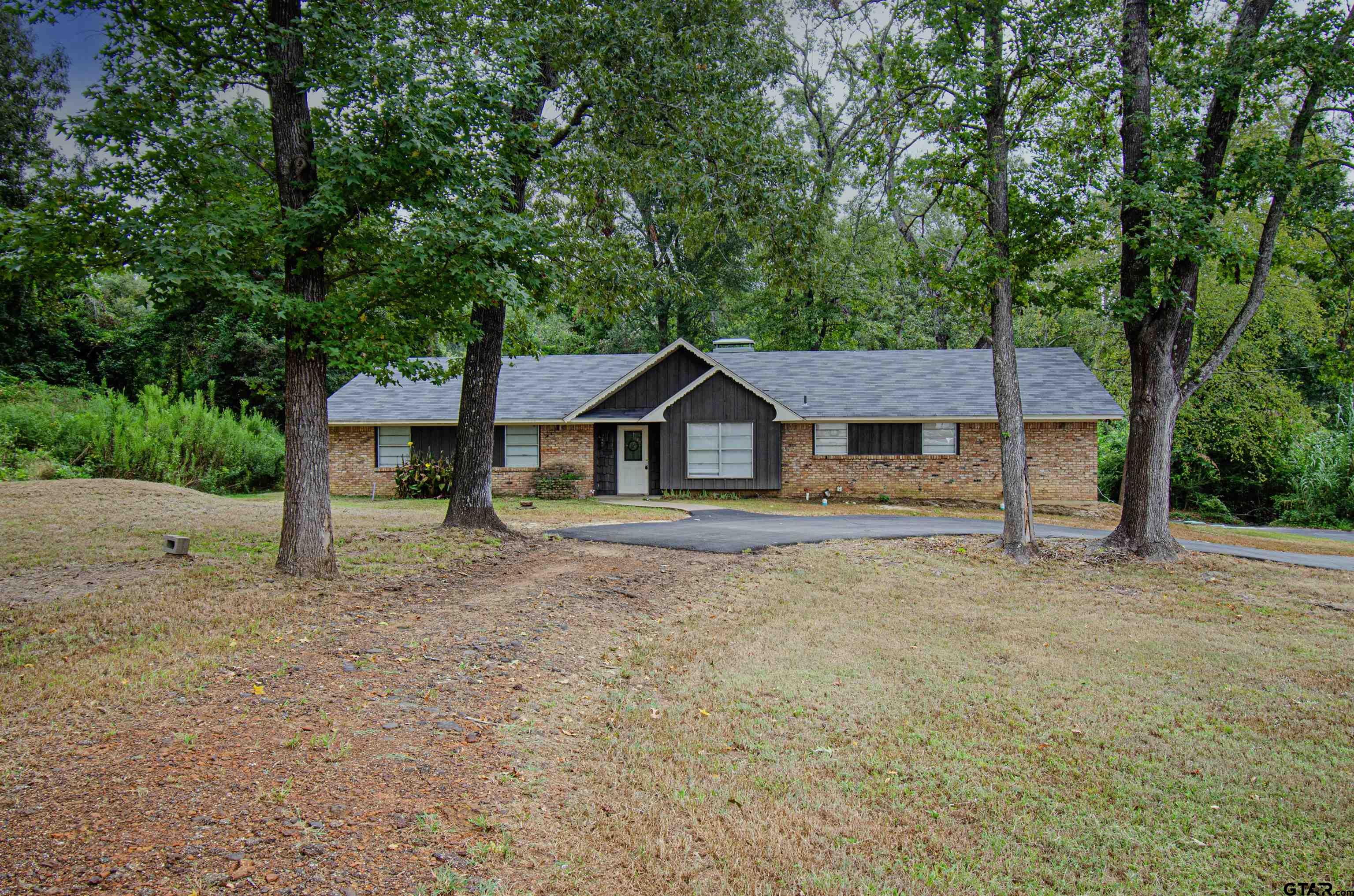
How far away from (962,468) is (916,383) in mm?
3212

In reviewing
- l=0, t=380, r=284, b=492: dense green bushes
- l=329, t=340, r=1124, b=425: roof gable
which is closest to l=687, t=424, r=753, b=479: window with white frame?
l=329, t=340, r=1124, b=425: roof gable

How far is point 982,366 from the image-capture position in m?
22.9

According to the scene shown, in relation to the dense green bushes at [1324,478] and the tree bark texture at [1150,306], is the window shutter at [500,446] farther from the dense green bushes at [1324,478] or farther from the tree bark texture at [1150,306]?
the dense green bushes at [1324,478]

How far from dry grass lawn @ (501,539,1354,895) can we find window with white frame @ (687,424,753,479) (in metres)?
12.8

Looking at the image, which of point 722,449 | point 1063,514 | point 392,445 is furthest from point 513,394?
point 1063,514

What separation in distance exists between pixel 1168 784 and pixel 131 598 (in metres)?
7.85

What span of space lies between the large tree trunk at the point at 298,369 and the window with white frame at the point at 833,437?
610 inches

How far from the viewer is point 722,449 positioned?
20984 mm

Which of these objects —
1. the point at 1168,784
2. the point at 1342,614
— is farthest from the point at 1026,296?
the point at 1168,784

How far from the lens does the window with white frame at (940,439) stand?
67.5 feet

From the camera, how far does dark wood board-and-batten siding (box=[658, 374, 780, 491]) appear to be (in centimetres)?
2084

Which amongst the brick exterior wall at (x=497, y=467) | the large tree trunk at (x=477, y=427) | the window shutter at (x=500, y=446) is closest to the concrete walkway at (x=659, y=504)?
the brick exterior wall at (x=497, y=467)

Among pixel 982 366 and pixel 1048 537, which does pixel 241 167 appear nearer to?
pixel 1048 537

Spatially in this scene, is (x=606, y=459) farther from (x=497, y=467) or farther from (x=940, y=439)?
(x=940, y=439)
